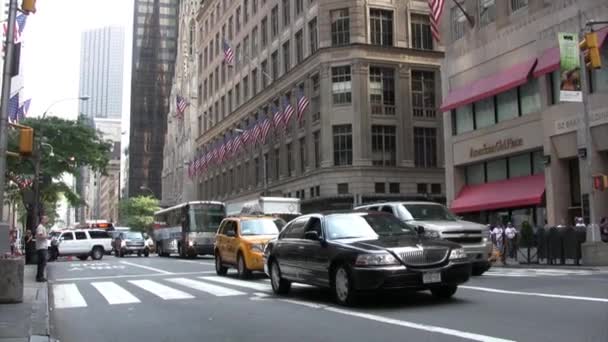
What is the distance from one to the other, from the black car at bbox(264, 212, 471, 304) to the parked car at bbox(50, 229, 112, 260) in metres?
29.0

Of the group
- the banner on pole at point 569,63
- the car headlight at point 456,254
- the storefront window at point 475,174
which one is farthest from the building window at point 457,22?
the car headlight at point 456,254

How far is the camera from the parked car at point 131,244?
44250 mm

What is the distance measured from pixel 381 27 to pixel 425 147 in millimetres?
9692

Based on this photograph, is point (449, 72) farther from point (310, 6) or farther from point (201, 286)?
point (201, 286)

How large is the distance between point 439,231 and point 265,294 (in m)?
4.59

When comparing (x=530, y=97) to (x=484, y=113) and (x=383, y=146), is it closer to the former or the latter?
(x=484, y=113)

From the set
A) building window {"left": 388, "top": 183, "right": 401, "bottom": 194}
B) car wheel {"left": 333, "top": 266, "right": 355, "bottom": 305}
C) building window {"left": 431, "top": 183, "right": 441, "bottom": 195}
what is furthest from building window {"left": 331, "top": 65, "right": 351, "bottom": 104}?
car wheel {"left": 333, "top": 266, "right": 355, "bottom": 305}

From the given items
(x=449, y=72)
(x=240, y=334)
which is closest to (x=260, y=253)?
(x=240, y=334)

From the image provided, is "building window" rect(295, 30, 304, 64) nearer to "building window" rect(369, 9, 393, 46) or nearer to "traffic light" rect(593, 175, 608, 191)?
"building window" rect(369, 9, 393, 46)

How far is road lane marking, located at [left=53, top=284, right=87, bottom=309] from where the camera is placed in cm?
1243

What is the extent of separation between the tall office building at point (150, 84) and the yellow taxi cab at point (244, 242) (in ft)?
400

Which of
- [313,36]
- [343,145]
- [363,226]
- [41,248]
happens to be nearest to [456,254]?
[363,226]

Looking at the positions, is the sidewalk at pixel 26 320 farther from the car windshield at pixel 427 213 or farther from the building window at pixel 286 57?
the building window at pixel 286 57

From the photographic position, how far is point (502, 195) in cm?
3189
